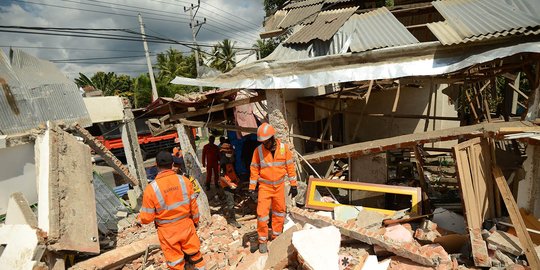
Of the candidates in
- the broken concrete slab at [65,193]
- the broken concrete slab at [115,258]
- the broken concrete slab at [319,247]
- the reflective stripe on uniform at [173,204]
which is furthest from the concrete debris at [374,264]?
the broken concrete slab at [65,193]

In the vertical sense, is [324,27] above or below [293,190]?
above

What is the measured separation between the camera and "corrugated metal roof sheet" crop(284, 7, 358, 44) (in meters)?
5.45

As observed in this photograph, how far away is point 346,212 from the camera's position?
4.92 meters

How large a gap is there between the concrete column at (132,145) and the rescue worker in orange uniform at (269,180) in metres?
4.87

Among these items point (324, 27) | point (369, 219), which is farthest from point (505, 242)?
point (324, 27)

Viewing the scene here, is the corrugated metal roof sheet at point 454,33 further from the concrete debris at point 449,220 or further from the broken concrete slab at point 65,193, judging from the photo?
the broken concrete slab at point 65,193

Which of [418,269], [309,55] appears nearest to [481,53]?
[309,55]

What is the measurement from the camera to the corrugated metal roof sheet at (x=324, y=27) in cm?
545

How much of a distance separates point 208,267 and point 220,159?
3333mm

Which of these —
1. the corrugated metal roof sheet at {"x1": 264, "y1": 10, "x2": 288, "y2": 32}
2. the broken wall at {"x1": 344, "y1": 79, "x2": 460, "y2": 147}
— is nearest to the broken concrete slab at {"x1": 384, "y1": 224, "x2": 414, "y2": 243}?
the broken wall at {"x1": 344, "y1": 79, "x2": 460, "y2": 147}

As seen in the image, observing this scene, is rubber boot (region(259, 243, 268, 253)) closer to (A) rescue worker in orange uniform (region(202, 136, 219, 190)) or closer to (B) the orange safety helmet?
(B) the orange safety helmet

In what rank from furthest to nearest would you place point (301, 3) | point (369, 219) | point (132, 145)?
point (132, 145) < point (301, 3) < point (369, 219)

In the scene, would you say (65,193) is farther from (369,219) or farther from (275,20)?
(275,20)

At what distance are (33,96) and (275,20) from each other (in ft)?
19.1
